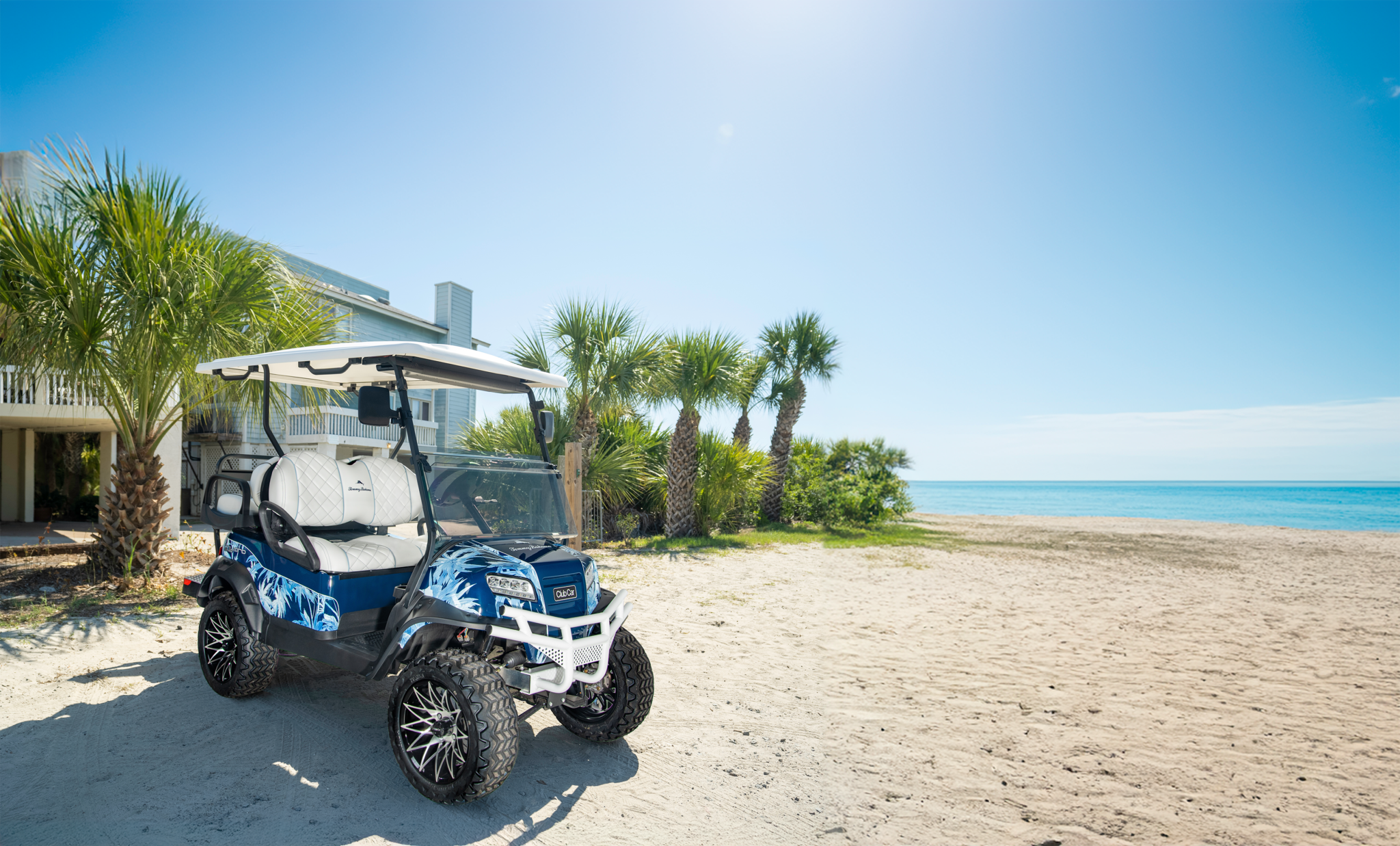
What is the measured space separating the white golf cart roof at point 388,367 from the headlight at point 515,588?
3.99ft

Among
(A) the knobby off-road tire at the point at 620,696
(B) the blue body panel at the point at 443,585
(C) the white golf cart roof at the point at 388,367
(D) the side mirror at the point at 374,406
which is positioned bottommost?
(A) the knobby off-road tire at the point at 620,696

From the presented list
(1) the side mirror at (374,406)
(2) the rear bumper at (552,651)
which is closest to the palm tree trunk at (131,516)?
(1) the side mirror at (374,406)

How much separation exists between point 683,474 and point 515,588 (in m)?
12.8

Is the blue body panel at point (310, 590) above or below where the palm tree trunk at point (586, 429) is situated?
below

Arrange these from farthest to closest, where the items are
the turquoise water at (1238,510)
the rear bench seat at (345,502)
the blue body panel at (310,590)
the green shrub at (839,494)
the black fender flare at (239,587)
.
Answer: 1. the turquoise water at (1238,510)
2. the green shrub at (839,494)
3. the black fender flare at (239,587)
4. the rear bench seat at (345,502)
5. the blue body panel at (310,590)

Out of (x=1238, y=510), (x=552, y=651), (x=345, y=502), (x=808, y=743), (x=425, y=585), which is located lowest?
(x=1238, y=510)

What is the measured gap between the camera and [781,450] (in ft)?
70.0

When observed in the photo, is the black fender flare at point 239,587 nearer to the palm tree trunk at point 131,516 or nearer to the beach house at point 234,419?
the beach house at point 234,419

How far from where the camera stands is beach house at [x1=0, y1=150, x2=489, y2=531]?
12.2m

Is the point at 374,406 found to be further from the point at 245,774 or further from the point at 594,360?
the point at 594,360

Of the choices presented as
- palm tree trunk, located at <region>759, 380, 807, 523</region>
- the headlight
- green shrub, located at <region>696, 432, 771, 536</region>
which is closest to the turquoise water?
palm tree trunk, located at <region>759, 380, 807, 523</region>

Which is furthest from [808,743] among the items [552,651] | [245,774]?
[245,774]

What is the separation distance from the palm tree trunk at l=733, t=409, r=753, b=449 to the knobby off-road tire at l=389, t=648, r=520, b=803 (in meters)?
17.1

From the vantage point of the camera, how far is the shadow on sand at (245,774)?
304 centimetres
